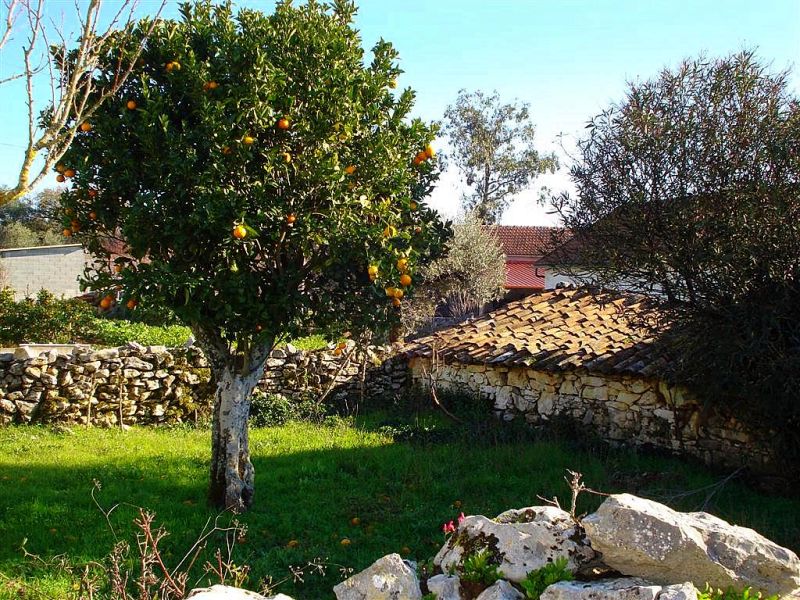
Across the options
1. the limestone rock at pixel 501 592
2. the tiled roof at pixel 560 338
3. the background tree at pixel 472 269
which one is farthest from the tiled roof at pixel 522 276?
the limestone rock at pixel 501 592

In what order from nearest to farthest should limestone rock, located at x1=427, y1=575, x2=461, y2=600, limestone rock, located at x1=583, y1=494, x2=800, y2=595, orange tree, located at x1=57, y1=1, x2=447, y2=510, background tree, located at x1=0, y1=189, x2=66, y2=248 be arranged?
limestone rock, located at x1=583, y1=494, x2=800, y2=595 → limestone rock, located at x1=427, y1=575, x2=461, y2=600 → orange tree, located at x1=57, y1=1, x2=447, y2=510 → background tree, located at x1=0, y1=189, x2=66, y2=248

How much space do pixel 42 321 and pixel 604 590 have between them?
18.7 m

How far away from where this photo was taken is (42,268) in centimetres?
3216

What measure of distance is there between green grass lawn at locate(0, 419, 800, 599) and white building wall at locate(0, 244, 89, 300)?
23.7m

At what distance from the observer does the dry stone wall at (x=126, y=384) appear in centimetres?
1153

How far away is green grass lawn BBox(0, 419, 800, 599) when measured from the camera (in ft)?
20.7

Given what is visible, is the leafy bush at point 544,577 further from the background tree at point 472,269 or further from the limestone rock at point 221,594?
the background tree at point 472,269

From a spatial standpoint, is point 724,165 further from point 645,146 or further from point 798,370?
point 798,370

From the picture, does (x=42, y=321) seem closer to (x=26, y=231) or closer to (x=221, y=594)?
(x=221, y=594)

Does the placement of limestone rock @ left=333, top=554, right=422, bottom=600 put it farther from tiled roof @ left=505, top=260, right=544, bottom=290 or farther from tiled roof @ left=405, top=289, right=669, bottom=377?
tiled roof @ left=505, top=260, right=544, bottom=290

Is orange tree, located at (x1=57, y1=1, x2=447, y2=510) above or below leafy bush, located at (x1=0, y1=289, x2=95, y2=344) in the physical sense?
above

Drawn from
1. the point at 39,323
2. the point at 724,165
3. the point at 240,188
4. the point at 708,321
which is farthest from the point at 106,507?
the point at 39,323

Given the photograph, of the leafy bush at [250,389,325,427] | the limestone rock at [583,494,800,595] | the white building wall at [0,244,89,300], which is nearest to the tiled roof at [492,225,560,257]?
the white building wall at [0,244,89,300]

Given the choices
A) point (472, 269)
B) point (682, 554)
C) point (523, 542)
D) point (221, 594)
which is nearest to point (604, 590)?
point (682, 554)
